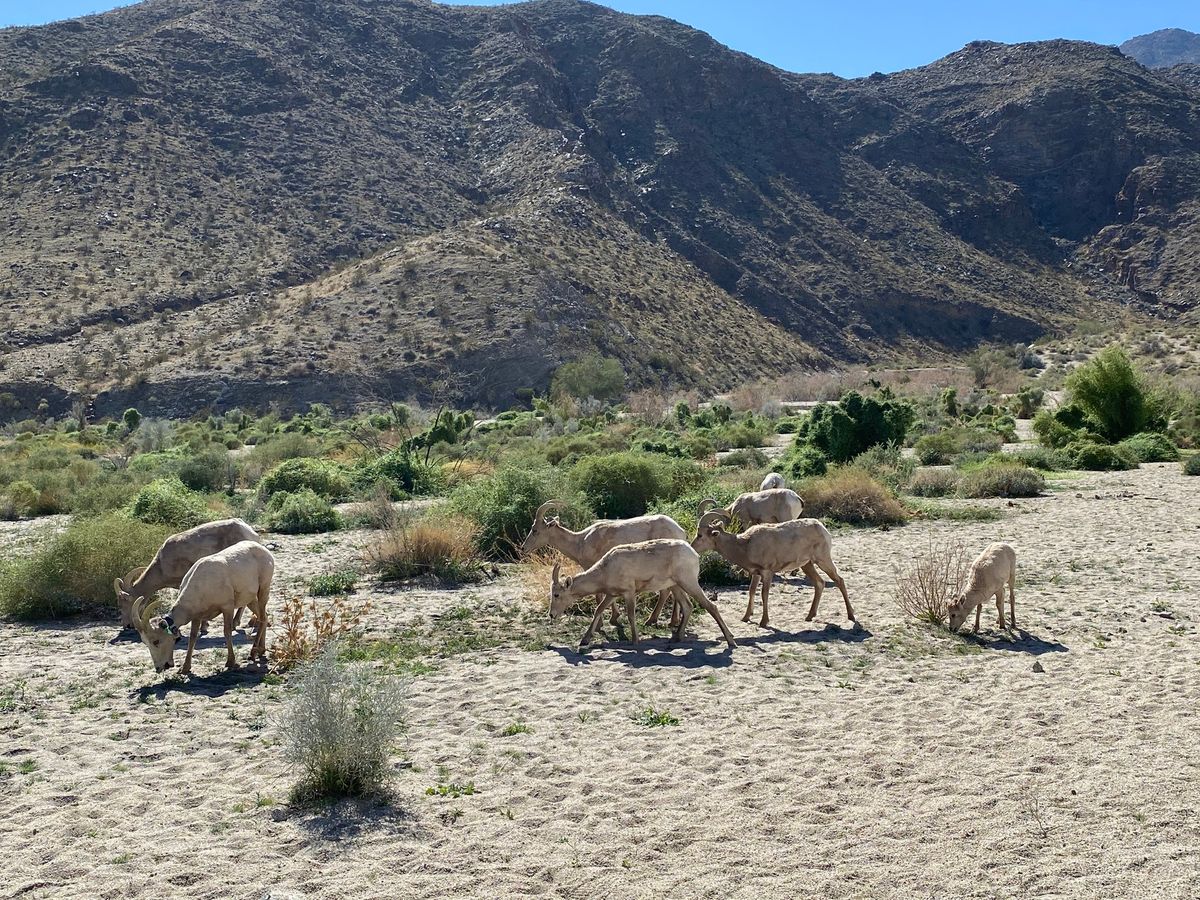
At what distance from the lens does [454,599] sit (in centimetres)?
1399

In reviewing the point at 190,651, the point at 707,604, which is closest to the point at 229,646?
the point at 190,651

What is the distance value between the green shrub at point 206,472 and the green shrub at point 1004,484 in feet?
59.5

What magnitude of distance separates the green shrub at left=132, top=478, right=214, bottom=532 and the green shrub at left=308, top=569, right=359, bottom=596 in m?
3.23

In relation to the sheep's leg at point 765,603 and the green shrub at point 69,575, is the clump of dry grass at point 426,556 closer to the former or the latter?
the green shrub at point 69,575

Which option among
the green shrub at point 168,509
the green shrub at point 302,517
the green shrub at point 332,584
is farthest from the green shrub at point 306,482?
the green shrub at point 332,584

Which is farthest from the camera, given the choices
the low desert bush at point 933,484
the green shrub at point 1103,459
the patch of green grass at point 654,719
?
the green shrub at point 1103,459

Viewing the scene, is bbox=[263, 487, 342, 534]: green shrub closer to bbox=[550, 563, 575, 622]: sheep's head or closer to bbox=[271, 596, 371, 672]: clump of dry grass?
bbox=[271, 596, 371, 672]: clump of dry grass

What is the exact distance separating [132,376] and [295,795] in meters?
43.9

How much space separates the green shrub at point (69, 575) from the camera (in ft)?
43.4

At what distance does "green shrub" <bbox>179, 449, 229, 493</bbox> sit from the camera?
1066 inches

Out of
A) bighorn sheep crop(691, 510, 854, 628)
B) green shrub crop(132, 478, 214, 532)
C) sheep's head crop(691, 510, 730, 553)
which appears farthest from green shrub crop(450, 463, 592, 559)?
bighorn sheep crop(691, 510, 854, 628)

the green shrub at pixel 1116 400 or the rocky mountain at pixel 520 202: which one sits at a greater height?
the rocky mountain at pixel 520 202

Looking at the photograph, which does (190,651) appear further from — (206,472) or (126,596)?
(206,472)

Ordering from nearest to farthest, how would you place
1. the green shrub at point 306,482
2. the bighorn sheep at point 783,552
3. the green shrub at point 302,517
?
the bighorn sheep at point 783,552 < the green shrub at point 302,517 < the green shrub at point 306,482
